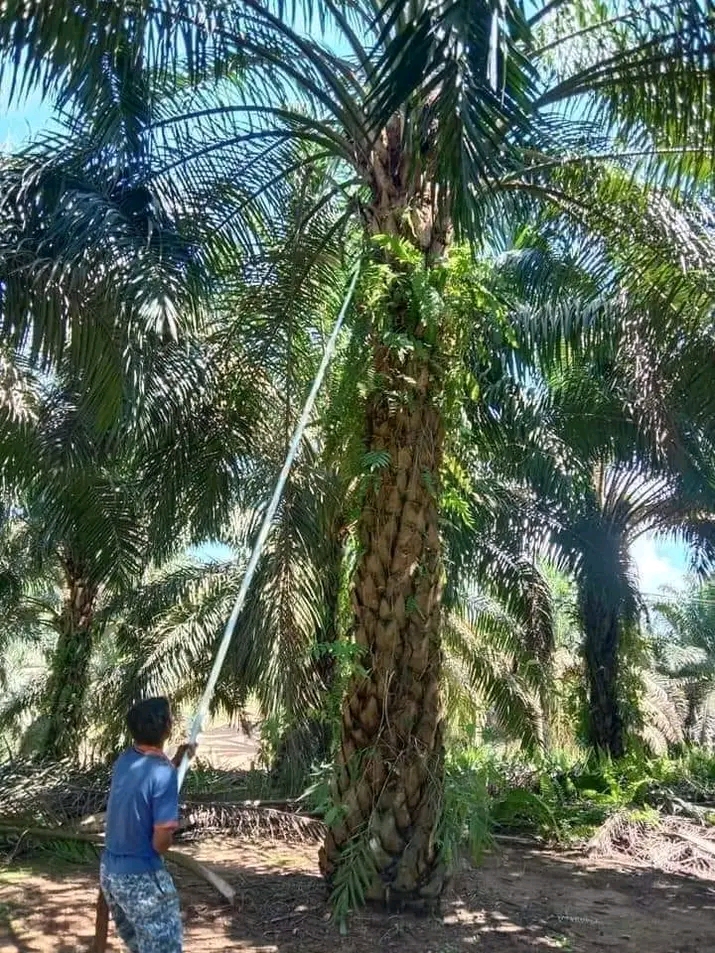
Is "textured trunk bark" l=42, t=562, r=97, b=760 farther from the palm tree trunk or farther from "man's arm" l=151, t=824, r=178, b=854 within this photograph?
"man's arm" l=151, t=824, r=178, b=854

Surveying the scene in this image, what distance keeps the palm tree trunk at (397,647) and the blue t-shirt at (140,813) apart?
2328mm

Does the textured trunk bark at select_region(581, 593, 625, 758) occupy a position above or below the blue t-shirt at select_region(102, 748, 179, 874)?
above

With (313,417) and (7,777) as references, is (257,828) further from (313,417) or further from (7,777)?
(313,417)

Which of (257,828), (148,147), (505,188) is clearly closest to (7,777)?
(257,828)

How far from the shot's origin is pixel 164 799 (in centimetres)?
364

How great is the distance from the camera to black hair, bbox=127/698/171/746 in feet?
12.2

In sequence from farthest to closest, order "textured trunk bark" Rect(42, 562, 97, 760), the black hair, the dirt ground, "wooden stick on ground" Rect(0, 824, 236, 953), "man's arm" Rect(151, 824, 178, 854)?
1. "textured trunk bark" Rect(42, 562, 97, 760)
2. the dirt ground
3. "wooden stick on ground" Rect(0, 824, 236, 953)
4. the black hair
5. "man's arm" Rect(151, 824, 178, 854)

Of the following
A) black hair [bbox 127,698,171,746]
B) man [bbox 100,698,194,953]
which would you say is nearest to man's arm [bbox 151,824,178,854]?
man [bbox 100,698,194,953]

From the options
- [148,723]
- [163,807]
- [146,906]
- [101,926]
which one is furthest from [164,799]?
[101,926]

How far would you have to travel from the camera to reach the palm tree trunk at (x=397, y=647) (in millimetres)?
5766

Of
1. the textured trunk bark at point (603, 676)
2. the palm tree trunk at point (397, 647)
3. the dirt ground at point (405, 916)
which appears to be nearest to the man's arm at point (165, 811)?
the dirt ground at point (405, 916)

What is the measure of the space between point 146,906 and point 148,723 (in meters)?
0.70

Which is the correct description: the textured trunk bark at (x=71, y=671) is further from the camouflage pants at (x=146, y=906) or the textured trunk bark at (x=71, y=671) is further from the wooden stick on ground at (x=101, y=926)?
the camouflage pants at (x=146, y=906)

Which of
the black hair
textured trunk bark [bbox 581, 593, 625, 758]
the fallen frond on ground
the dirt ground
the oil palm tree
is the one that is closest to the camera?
the black hair
